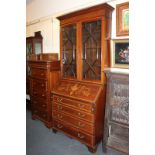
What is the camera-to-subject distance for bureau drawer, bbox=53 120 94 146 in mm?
2453

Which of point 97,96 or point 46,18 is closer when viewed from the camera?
point 97,96

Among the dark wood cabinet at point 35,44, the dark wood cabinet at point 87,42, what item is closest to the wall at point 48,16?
the dark wood cabinet at point 35,44

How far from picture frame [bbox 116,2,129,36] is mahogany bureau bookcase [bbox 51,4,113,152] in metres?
0.14

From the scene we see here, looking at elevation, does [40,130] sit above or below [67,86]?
below

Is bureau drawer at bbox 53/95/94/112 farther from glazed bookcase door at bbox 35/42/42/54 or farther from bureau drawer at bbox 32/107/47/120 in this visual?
glazed bookcase door at bbox 35/42/42/54

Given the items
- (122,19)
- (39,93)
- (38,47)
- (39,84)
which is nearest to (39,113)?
(39,93)

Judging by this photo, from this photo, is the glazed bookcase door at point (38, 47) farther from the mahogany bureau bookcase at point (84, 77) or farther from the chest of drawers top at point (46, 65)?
the mahogany bureau bookcase at point (84, 77)

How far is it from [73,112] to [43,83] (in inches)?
40.0

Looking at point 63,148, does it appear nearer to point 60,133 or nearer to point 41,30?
point 60,133

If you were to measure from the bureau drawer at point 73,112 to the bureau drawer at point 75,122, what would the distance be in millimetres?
66
